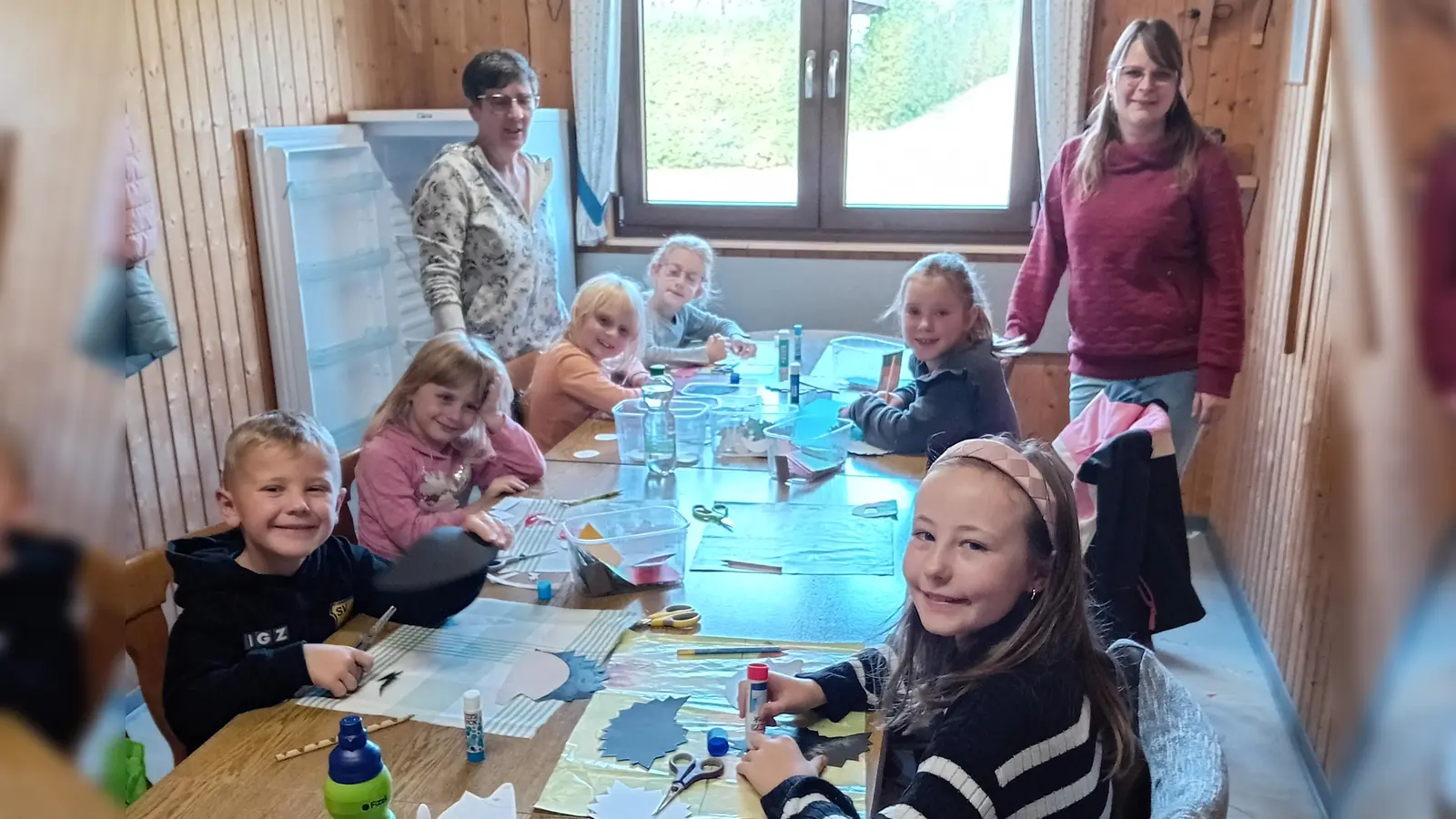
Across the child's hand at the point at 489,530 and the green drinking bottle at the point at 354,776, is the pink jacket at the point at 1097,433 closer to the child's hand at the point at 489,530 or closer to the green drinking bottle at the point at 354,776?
the child's hand at the point at 489,530

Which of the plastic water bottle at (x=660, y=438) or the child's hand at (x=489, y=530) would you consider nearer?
the child's hand at (x=489, y=530)

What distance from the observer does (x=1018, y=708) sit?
3.46ft

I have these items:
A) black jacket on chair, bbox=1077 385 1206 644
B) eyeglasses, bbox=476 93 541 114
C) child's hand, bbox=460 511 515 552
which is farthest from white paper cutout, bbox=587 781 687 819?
eyeglasses, bbox=476 93 541 114

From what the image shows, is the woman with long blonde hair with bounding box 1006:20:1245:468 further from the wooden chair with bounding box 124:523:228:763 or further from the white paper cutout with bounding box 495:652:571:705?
the wooden chair with bounding box 124:523:228:763

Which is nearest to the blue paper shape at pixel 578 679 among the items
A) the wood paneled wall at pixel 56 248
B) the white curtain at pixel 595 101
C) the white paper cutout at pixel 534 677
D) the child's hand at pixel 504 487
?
the white paper cutout at pixel 534 677

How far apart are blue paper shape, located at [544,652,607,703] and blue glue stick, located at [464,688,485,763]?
5.2 inches

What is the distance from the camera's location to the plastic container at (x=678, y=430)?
6.97 feet

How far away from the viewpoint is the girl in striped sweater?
103 cm

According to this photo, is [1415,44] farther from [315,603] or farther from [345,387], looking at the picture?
[345,387]

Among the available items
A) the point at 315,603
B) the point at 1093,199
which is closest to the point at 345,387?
the point at 315,603

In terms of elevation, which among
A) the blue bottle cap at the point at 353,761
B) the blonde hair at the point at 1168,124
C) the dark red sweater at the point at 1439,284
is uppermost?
the blonde hair at the point at 1168,124

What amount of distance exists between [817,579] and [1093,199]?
1.17 metres

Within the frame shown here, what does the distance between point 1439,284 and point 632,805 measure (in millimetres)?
983

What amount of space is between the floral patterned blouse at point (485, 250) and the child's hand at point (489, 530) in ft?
3.02
